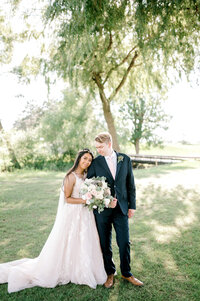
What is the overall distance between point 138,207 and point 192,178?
4985 millimetres

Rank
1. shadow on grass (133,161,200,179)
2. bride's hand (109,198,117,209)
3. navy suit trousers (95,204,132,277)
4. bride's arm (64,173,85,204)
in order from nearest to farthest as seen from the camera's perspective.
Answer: bride's hand (109,198,117,209) < navy suit trousers (95,204,132,277) < bride's arm (64,173,85,204) < shadow on grass (133,161,200,179)

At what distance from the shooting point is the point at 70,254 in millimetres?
3270

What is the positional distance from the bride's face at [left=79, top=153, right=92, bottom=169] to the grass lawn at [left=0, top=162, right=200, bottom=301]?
5.13ft

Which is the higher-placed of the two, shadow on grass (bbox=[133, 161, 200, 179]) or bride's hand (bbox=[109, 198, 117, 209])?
bride's hand (bbox=[109, 198, 117, 209])

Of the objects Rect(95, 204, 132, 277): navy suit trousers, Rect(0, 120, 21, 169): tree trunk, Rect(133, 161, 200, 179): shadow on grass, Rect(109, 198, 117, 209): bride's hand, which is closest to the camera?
Rect(109, 198, 117, 209): bride's hand

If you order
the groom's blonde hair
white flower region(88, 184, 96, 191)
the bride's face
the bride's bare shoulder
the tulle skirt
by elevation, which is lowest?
the tulle skirt

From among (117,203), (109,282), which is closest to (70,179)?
(117,203)

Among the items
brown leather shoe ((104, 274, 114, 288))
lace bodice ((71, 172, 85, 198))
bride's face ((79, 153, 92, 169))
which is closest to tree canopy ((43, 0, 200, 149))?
bride's face ((79, 153, 92, 169))

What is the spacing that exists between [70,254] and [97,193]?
101 cm

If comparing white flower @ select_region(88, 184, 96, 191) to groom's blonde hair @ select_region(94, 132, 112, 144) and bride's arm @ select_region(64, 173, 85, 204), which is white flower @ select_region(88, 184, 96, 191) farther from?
groom's blonde hair @ select_region(94, 132, 112, 144)

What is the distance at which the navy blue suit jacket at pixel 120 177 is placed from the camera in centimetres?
324

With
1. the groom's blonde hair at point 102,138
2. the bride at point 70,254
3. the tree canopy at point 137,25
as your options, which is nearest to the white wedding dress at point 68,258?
the bride at point 70,254

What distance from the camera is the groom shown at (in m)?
3.20

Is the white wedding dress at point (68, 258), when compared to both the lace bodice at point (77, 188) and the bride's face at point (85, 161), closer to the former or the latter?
the lace bodice at point (77, 188)
